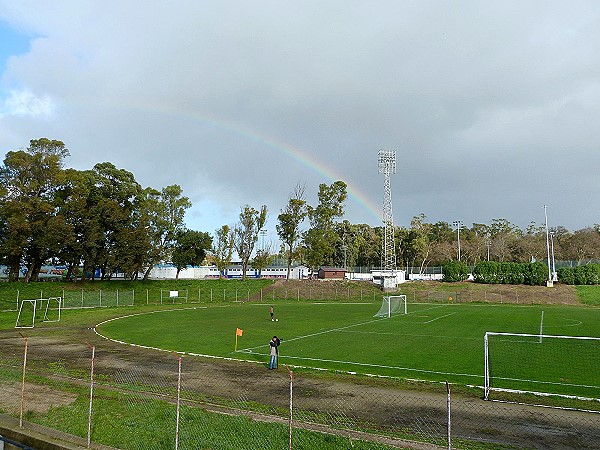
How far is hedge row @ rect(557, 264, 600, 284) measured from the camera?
79188 mm

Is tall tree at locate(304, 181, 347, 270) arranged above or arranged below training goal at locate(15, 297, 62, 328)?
above

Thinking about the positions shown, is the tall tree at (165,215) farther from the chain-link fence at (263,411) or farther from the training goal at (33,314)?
the chain-link fence at (263,411)

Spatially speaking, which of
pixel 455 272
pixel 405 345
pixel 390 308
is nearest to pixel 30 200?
pixel 390 308

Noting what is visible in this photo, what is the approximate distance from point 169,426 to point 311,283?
69.0 meters

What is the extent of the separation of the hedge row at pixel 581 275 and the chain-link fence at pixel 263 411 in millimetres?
75949

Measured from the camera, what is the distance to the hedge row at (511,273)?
79.9 m

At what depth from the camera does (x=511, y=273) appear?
8200 cm

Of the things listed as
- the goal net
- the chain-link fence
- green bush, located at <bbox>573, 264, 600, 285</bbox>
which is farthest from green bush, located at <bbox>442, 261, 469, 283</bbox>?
the chain-link fence

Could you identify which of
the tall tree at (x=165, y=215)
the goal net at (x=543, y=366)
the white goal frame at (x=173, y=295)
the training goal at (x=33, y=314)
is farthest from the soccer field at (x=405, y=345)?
the tall tree at (x=165, y=215)

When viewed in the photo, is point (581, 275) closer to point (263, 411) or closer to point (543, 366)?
point (543, 366)

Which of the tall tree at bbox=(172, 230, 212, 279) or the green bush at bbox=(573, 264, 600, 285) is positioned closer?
the green bush at bbox=(573, 264, 600, 285)

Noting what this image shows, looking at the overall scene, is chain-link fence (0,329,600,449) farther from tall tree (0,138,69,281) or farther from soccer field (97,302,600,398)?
tall tree (0,138,69,281)

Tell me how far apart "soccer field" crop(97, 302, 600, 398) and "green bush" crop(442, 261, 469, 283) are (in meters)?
45.9

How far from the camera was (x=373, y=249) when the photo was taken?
11962cm
